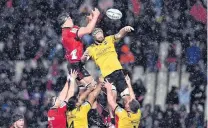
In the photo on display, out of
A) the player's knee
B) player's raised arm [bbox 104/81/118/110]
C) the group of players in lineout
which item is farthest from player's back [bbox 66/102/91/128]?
the player's knee

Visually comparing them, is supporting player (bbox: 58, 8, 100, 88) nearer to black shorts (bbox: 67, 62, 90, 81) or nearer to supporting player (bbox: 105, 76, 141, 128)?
black shorts (bbox: 67, 62, 90, 81)

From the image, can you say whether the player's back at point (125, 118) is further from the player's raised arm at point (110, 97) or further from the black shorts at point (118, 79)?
the black shorts at point (118, 79)

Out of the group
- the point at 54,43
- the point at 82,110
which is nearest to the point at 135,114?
the point at 82,110

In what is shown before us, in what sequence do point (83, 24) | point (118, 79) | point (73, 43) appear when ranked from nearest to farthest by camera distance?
point (73, 43) → point (118, 79) → point (83, 24)

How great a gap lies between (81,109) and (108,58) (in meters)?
1.19

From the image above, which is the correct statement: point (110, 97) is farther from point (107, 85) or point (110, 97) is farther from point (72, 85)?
point (72, 85)

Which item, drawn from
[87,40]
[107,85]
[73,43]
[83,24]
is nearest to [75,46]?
[73,43]

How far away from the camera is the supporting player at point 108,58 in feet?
48.3

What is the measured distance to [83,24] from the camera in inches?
680

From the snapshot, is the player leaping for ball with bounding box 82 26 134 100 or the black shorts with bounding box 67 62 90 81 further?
the player leaping for ball with bounding box 82 26 134 100

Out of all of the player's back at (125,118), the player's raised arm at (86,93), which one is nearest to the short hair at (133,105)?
the player's back at (125,118)

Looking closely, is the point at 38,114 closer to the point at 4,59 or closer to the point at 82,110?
the point at 4,59

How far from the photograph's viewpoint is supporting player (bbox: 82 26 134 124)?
48.3 feet

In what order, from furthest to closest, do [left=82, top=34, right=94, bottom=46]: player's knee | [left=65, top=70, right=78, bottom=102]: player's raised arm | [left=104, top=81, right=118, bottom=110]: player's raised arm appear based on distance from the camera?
[left=82, top=34, right=94, bottom=46]: player's knee, [left=65, top=70, right=78, bottom=102]: player's raised arm, [left=104, top=81, right=118, bottom=110]: player's raised arm
